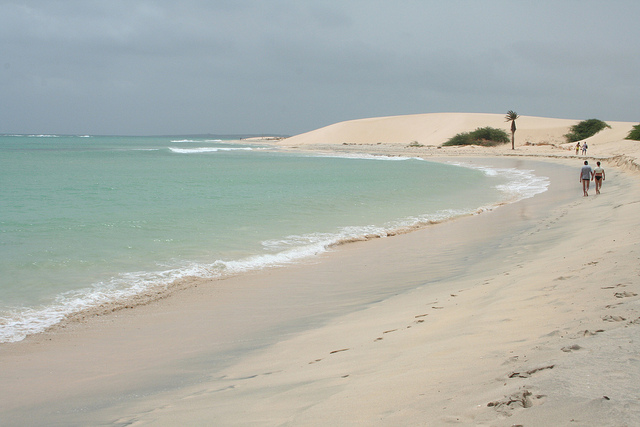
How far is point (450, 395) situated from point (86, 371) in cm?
344

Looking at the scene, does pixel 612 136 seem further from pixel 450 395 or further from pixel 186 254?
pixel 450 395

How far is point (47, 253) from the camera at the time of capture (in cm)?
894

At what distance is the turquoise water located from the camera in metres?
7.30

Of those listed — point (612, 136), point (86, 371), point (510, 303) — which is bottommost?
point (86, 371)

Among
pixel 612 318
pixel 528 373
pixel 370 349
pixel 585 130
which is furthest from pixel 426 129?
pixel 528 373

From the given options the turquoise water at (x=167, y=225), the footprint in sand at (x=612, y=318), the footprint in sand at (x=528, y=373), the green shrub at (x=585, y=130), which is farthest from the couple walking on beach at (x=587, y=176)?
the green shrub at (x=585, y=130)

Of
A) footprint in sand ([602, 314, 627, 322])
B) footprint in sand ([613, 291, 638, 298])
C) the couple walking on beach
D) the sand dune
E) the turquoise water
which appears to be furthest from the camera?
the sand dune

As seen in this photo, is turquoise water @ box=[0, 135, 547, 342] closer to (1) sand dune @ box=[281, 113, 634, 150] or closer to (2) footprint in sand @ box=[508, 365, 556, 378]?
(2) footprint in sand @ box=[508, 365, 556, 378]

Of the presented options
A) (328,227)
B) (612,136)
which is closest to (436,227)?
(328,227)

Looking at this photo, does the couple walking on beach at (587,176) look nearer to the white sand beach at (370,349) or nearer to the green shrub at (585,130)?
the white sand beach at (370,349)

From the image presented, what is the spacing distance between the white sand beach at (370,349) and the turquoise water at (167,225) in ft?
3.21

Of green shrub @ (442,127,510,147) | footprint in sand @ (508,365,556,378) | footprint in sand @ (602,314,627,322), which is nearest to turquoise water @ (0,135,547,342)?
footprint in sand @ (508,365,556,378)

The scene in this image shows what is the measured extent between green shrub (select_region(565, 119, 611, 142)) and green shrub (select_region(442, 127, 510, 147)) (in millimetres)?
8627

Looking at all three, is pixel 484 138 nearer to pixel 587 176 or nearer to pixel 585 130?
pixel 585 130
